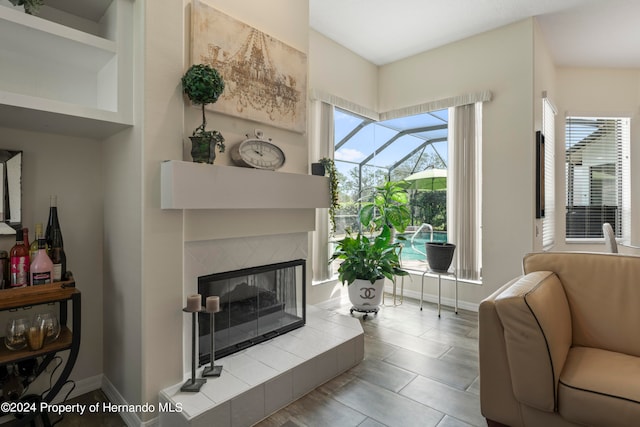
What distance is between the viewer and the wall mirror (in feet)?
6.10

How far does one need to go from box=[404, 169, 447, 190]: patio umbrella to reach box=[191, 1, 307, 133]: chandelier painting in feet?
7.54

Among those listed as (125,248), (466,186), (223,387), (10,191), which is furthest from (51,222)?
(466,186)

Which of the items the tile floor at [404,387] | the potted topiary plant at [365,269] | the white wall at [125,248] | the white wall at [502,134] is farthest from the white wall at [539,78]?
the white wall at [125,248]

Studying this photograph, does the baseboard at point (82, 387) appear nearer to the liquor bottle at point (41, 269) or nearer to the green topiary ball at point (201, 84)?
the liquor bottle at point (41, 269)

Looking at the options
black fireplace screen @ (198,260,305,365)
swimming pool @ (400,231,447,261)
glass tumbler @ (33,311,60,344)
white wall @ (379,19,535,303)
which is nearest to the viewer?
glass tumbler @ (33,311,60,344)

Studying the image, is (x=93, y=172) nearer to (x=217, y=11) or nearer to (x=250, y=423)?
(x=217, y=11)

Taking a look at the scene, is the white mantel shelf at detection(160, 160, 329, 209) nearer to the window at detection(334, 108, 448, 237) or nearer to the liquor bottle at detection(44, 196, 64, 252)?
the liquor bottle at detection(44, 196, 64, 252)

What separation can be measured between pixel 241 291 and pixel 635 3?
453 centimetres

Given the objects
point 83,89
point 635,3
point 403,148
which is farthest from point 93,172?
point 635,3

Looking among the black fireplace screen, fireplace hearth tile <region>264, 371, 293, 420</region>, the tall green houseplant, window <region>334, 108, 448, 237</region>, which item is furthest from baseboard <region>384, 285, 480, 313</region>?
fireplace hearth tile <region>264, 371, 293, 420</region>

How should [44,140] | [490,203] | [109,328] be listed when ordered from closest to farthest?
[44,140], [109,328], [490,203]

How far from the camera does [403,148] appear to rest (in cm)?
471

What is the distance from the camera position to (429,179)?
4.43 meters

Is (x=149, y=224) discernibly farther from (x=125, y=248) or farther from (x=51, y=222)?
(x=51, y=222)
